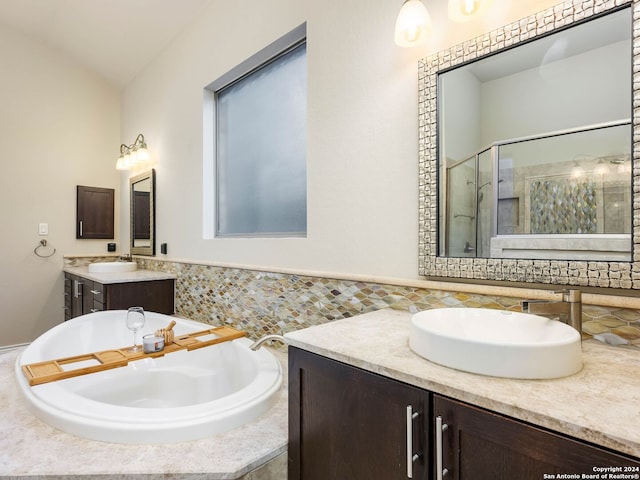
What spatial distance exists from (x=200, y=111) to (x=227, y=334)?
5.61 ft

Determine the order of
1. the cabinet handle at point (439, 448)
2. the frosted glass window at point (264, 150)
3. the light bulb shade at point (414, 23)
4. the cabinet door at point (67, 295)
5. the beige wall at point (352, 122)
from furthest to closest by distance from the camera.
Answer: the cabinet door at point (67, 295), the frosted glass window at point (264, 150), the beige wall at point (352, 122), the light bulb shade at point (414, 23), the cabinet handle at point (439, 448)

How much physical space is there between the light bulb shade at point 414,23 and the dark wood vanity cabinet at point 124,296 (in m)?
2.54

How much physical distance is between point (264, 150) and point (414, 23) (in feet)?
4.34

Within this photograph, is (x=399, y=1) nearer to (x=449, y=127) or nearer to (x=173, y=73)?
(x=449, y=127)

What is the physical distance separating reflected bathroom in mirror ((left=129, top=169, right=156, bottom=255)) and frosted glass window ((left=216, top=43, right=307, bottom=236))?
1.02 m

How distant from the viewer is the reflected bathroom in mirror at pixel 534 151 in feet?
3.25

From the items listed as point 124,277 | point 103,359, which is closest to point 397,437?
point 103,359

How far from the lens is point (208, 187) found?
108 inches

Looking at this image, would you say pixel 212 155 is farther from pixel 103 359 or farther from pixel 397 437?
pixel 397 437

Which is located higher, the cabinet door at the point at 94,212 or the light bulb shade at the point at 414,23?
the light bulb shade at the point at 414,23

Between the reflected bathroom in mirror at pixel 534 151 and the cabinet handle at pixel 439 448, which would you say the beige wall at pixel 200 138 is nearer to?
the reflected bathroom in mirror at pixel 534 151

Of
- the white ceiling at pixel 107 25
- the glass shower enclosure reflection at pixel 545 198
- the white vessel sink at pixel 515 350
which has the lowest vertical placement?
the white vessel sink at pixel 515 350

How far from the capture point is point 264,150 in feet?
7.90

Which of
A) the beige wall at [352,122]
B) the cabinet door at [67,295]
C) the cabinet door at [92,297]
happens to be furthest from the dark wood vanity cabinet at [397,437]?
the cabinet door at [67,295]
